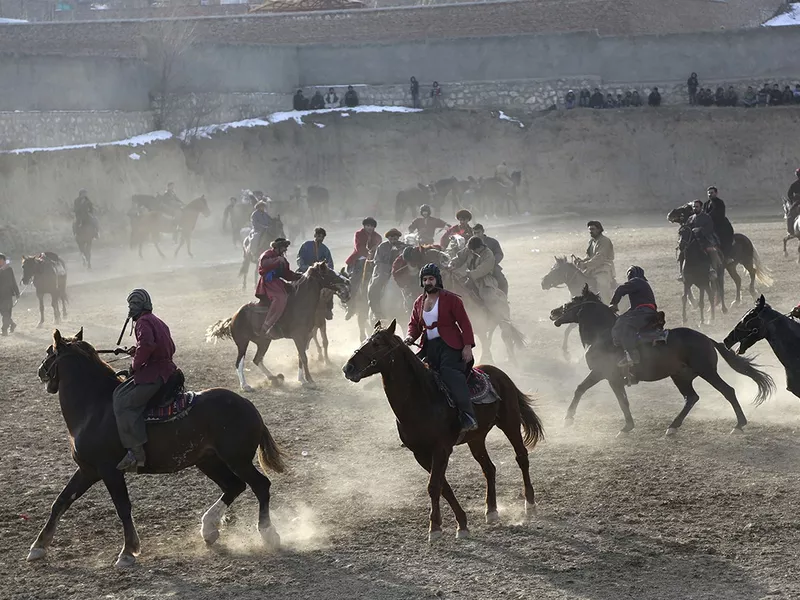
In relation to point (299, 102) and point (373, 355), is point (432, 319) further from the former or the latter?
point (299, 102)

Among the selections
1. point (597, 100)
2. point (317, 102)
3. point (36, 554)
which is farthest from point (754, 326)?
point (317, 102)

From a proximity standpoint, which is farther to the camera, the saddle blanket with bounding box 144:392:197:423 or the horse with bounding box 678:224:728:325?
the horse with bounding box 678:224:728:325

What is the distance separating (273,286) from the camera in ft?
53.4

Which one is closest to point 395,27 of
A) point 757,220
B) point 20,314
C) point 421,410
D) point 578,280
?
point 757,220

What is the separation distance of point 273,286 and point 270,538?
7098 mm

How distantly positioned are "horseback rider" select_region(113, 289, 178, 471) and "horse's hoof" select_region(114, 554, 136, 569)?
2.36 feet

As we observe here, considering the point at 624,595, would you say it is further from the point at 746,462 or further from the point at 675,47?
the point at 675,47

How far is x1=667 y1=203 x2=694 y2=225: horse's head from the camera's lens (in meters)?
20.5

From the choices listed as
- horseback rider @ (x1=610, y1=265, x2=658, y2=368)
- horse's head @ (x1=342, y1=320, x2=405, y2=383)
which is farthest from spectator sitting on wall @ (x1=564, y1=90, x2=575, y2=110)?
horse's head @ (x1=342, y1=320, x2=405, y2=383)

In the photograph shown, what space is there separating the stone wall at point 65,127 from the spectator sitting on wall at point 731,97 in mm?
24566

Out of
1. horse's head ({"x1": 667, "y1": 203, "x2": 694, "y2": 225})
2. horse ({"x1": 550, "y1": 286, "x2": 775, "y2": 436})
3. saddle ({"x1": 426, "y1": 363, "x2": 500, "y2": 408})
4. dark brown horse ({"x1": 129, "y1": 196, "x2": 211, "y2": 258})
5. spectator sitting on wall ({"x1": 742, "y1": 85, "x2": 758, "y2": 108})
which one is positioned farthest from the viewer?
spectator sitting on wall ({"x1": 742, "y1": 85, "x2": 758, "y2": 108})

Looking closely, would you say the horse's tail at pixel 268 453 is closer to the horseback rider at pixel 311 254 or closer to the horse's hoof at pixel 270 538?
the horse's hoof at pixel 270 538

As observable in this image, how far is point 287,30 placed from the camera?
57281 mm

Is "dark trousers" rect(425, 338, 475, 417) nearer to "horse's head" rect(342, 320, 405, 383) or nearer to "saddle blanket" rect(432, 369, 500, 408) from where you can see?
"saddle blanket" rect(432, 369, 500, 408)
